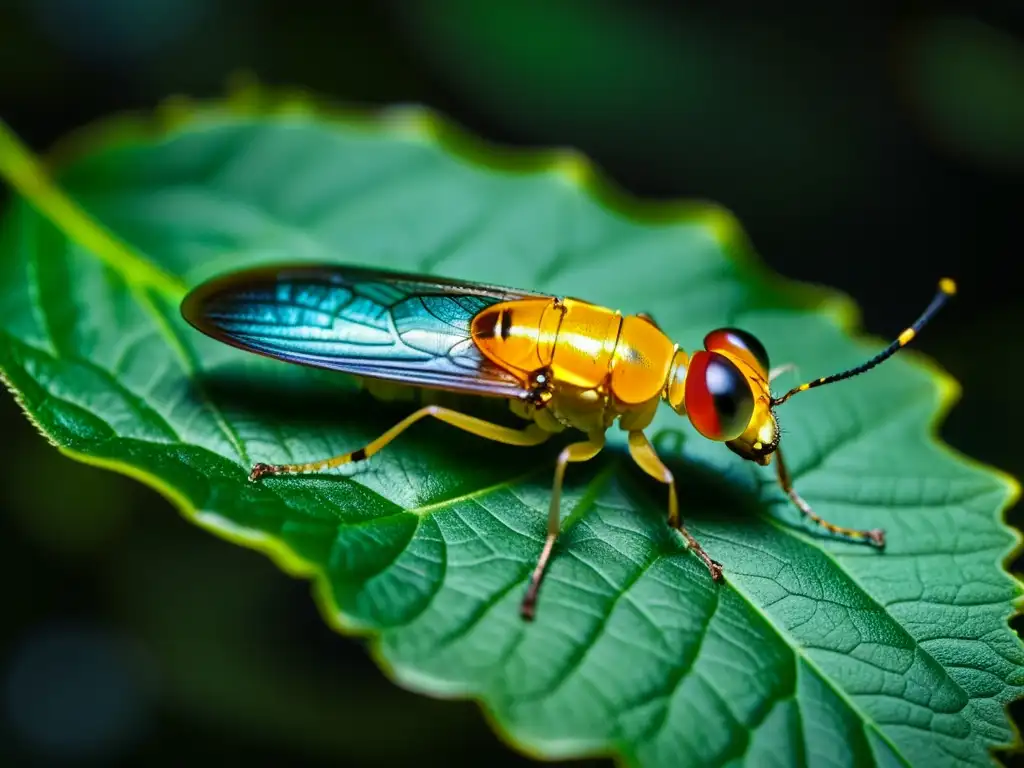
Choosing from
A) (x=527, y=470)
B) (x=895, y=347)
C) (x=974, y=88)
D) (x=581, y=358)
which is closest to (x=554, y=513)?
(x=527, y=470)

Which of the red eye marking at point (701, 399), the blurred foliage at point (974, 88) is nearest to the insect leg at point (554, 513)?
the red eye marking at point (701, 399)

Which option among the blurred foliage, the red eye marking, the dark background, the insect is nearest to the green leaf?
the insect

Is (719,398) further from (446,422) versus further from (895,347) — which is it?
(446,422)

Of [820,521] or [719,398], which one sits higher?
[719,398]

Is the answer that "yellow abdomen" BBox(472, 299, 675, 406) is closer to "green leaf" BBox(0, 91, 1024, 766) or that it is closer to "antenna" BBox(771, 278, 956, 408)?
"green leaf" BBox(0, 91, 1024, 766)

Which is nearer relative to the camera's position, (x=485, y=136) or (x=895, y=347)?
(x=895, y=347)

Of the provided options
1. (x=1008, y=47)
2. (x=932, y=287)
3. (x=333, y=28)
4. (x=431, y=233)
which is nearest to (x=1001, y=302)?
(x=932, y=287)

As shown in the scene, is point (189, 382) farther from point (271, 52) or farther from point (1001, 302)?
point (1001, 302)

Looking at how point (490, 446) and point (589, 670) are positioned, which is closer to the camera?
point (589, 670)
